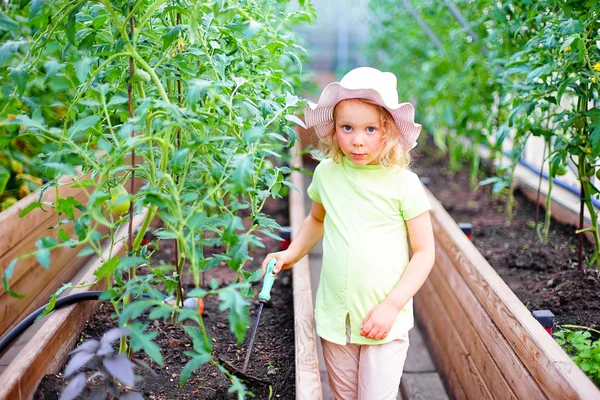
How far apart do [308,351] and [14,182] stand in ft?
5.30

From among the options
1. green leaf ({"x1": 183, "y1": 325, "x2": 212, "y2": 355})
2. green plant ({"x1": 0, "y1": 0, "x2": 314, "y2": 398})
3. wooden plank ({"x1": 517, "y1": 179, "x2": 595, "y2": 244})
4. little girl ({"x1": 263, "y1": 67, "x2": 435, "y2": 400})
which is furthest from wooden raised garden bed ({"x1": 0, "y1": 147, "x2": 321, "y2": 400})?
wooden plank ({"x1": 517, "y1": 179, "x2": 595, "y2": 244})

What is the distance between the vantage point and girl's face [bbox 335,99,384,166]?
5.57ft

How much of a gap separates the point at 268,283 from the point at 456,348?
3.10 feet

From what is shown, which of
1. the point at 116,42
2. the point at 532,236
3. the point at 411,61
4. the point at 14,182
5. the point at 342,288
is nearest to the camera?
the point at 116,42

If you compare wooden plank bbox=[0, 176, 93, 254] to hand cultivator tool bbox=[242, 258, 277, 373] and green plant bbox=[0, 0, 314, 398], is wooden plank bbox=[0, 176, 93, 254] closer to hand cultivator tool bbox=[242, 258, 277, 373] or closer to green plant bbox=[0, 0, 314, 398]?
green plant bbox=[0, 0, 314, 398]

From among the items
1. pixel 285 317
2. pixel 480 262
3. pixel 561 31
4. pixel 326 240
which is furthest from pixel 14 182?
pixel 561 31

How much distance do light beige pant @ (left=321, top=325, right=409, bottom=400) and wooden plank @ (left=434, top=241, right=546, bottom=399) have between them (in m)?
0.30

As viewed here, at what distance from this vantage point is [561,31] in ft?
6.44

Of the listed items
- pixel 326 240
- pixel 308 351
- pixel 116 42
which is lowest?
pixel 308 351

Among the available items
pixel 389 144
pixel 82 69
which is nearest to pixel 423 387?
pixel 389 144

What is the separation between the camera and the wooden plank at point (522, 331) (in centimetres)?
145

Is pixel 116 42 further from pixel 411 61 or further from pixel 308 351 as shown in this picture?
pixel 411 61

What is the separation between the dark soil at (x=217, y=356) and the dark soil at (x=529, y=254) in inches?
35.6

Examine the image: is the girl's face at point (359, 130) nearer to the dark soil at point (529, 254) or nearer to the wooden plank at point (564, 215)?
the dark soil at point (529, 254)
